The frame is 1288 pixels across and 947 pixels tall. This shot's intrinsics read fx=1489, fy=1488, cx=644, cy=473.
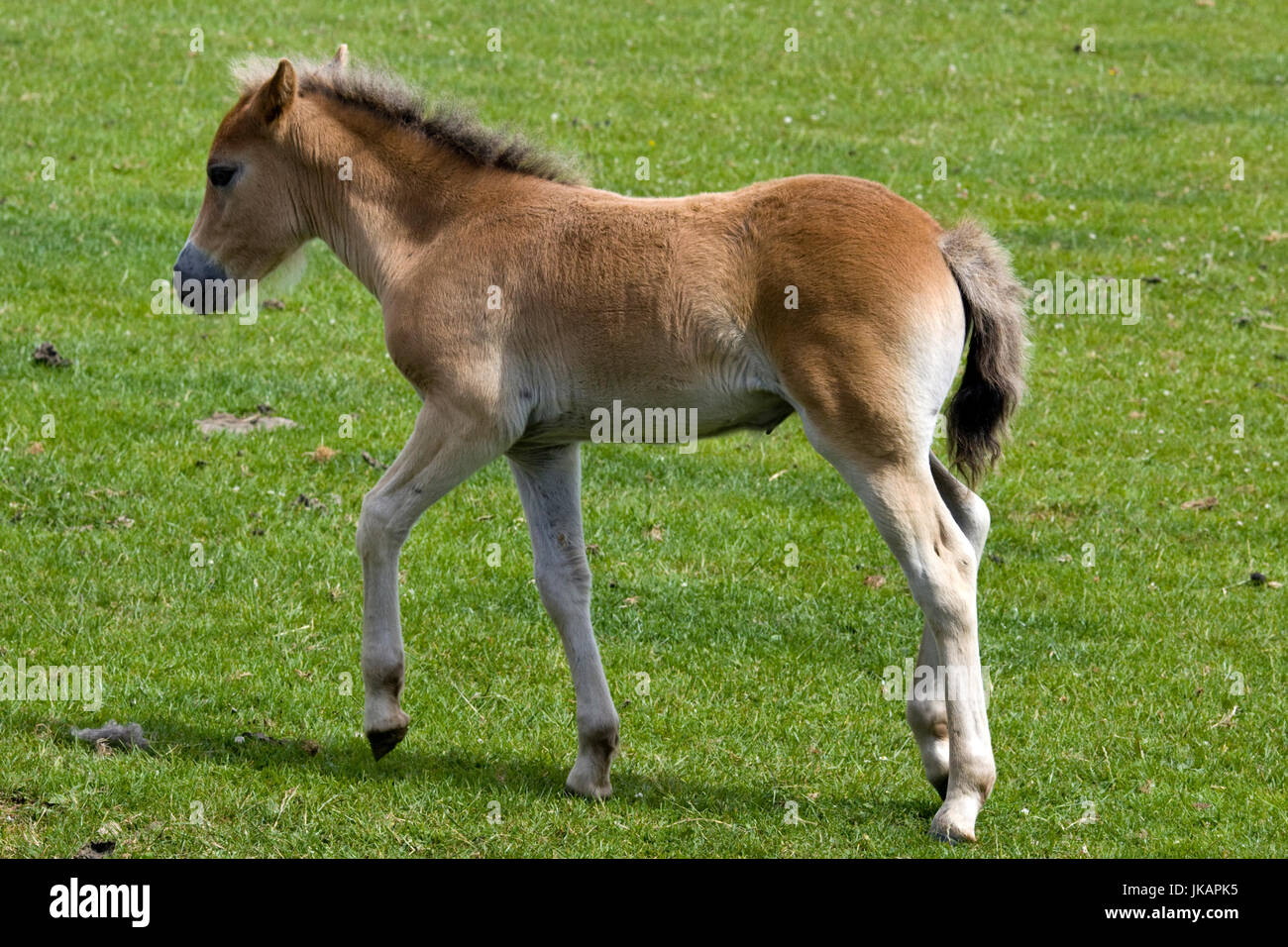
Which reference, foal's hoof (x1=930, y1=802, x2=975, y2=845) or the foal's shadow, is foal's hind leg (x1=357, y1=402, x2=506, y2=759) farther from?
foal's hoof (x1=930, y1=802, x2=975, y2=845)

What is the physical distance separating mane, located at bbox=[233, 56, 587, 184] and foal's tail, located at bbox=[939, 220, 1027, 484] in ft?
5.77

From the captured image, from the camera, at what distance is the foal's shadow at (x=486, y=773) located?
247 inches

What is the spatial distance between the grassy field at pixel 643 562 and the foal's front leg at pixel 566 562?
1.45 feet

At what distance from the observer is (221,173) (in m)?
6.61

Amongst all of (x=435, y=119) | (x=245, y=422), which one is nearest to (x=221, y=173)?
(x=435, y=119)

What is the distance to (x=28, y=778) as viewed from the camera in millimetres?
6148

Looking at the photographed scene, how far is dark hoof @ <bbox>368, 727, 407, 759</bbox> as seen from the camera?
6.14 m
